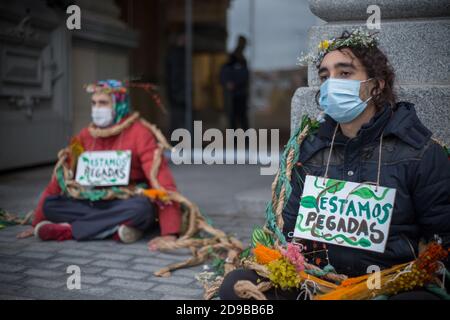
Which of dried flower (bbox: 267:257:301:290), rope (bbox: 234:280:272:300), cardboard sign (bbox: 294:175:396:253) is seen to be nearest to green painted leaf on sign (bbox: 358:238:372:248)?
cardboard sign (bbox: 294:175:396:253)

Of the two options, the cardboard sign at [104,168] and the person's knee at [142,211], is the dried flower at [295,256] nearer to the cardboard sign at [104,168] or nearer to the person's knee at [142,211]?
the person's knee at [142,211]

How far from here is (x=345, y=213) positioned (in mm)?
2822

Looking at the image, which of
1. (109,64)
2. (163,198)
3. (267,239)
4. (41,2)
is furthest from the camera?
(109,64)

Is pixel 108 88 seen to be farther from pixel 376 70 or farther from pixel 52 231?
pixel 376 70

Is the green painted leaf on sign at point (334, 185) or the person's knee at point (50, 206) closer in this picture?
the green painted leaf on sign at point (334, 185)

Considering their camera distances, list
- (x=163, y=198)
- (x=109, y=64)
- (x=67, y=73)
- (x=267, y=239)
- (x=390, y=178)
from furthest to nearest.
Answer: (x=109, y=64)
(x=67, y=73)
(x=163, y=198)
(x=267, y=239)
(x=390, y=178)

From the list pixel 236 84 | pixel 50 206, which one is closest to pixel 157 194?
pixel 50 206

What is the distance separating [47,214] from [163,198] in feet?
3.47

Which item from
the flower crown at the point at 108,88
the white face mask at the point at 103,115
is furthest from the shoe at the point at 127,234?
the flower crown at the point at 108,88

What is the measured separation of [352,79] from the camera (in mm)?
2795

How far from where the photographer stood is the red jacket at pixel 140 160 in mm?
4918

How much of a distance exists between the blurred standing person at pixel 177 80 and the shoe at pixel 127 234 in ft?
22.2
